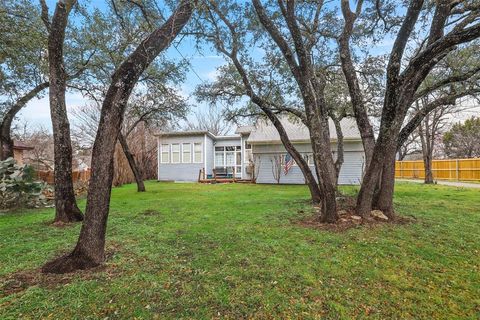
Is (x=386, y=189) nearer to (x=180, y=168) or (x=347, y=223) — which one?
(x=347, y=223)

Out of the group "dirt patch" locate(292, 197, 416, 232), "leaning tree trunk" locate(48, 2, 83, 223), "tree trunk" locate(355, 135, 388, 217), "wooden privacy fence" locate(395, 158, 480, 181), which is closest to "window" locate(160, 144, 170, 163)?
"leaning tree trunk" locate(48, 2, 83, 223)

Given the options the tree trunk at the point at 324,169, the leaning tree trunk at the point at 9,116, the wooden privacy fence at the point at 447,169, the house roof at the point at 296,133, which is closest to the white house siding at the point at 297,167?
the house roof at the point at 296,133

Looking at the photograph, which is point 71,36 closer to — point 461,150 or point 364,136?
point 364,136

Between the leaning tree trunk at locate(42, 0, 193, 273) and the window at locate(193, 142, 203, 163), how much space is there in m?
14.9

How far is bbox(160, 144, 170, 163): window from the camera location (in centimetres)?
1859

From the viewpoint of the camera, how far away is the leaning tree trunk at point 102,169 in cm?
302

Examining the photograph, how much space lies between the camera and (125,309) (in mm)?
2324

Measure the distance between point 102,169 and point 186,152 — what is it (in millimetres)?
15417

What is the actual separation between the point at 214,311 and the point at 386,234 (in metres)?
3.42

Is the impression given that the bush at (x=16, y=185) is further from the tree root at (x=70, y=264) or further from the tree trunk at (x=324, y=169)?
the tree trunk at (x=324, y=169)

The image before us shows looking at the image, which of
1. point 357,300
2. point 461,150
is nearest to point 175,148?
point 357,300

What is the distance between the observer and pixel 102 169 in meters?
3.04

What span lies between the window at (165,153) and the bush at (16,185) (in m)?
10.9

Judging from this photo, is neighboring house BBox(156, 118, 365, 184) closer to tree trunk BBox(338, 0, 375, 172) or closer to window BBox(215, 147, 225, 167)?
window BBox(215, 147, 225, 167)
